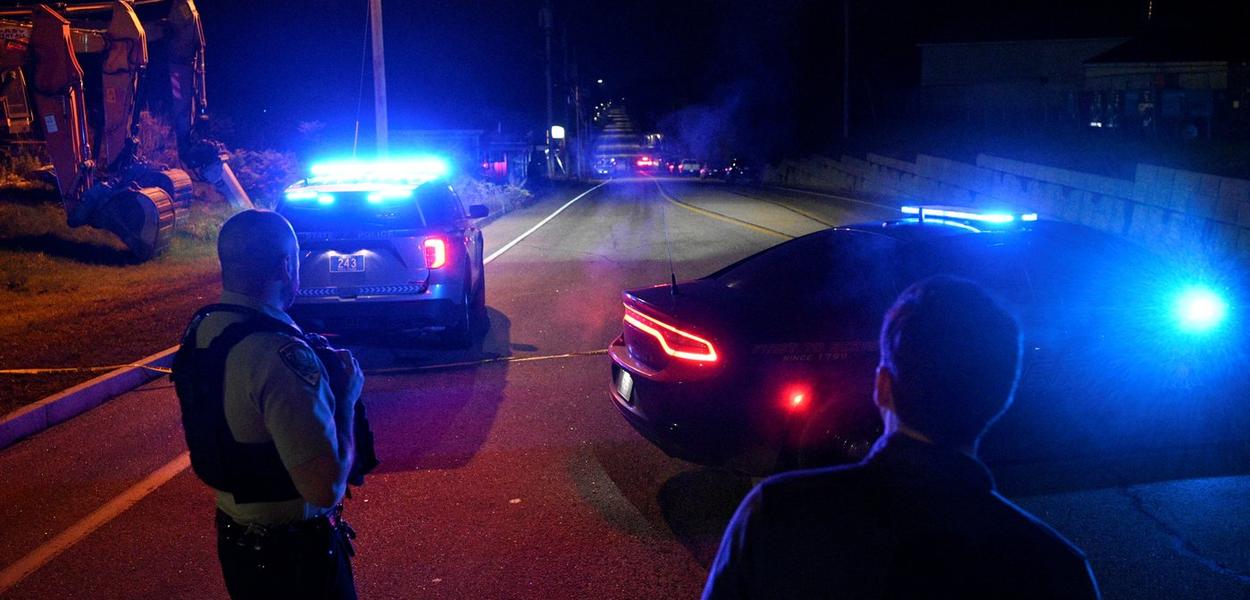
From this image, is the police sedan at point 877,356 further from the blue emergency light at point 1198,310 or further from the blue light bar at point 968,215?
the blue light bar at point 968,215

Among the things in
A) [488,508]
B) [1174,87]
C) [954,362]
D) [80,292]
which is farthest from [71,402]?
[1174,87]

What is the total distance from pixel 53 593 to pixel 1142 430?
18.6ft

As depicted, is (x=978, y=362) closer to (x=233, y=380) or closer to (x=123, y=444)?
(x=233, y=380)

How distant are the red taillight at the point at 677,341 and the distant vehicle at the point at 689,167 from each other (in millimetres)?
63432

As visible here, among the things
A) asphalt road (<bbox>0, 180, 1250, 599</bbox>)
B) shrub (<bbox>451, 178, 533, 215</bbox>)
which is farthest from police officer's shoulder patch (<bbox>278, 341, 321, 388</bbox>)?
shrub (<bbox>451, 178, 533, 215</bbox>)

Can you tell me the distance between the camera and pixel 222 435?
271 centimetres

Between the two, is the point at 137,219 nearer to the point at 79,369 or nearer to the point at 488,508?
the point at 79,369

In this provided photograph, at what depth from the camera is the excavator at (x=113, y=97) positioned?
16844mm

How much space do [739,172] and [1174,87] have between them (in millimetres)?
29865

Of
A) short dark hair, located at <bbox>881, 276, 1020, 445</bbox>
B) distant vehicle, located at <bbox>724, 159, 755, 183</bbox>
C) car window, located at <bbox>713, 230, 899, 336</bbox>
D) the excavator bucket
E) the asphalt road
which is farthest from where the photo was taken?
distant vehicle, located at <bbox>724, 159, 755, 183</bbox>

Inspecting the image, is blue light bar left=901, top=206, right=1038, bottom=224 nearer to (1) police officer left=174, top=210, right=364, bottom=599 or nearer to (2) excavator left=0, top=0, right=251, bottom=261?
(1) police officer left=174, top=210, right=364, bottom=599

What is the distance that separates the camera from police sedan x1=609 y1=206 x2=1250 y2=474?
5.11 m

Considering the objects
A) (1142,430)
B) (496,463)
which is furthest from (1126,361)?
(496,463)

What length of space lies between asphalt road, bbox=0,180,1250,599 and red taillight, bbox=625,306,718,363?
90 centimetres
